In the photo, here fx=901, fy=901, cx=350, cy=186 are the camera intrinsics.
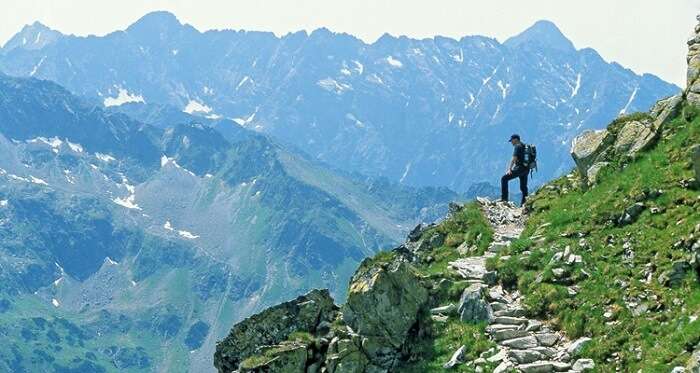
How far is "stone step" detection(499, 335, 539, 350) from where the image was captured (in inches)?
1089

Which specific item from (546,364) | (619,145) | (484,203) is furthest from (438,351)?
(484,203)

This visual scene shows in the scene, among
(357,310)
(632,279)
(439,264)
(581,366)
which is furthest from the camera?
(439,264)

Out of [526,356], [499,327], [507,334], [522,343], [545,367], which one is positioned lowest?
[545,367]

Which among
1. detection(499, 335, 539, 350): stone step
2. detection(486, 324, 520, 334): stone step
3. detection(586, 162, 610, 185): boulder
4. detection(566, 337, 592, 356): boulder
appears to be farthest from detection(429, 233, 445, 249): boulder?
detection(566, 337, 592, 356): boulder

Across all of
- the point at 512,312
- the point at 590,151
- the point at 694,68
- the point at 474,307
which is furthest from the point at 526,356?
the point at 694,68

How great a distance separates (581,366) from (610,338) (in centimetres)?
131

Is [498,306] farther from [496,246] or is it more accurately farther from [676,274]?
[496,246]

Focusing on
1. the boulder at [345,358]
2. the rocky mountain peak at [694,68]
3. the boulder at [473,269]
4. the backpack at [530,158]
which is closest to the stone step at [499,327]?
the boulder at [473,269]

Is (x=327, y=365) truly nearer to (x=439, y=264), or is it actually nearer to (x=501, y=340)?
(x=501, y=340)

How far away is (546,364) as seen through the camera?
86.0 ft

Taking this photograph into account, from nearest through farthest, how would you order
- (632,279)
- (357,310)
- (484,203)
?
(632,279) → (357,310) → (484,203)

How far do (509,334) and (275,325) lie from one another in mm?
8517

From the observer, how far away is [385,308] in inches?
1174

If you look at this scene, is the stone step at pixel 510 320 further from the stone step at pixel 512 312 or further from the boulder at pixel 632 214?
the boulder at pixel 632 214
